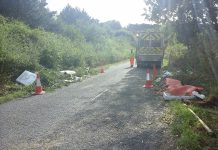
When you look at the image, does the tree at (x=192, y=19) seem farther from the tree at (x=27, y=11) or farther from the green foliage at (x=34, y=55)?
the tree at (x=27, y=11)

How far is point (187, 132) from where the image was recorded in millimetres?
7199

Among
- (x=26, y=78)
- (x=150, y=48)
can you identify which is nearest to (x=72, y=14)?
(x=150, y=48)

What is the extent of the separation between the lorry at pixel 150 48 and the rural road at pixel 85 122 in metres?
14.7

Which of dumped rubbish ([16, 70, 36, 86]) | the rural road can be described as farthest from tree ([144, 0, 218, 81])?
dumped rubbish ([16, 70, 36, 86])

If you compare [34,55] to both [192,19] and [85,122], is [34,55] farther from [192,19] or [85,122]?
[85,122]

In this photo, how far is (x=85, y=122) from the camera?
30.0 feet

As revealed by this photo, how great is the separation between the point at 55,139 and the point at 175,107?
13.1 ft

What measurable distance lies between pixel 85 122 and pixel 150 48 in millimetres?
20089

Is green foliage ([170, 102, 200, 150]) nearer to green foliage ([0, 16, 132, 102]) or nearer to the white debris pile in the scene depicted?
green foliage ([0, 16, 132, 102])

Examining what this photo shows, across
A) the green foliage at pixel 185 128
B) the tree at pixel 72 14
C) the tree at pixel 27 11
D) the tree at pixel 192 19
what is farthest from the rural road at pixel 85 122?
the tree at pixel 72 14

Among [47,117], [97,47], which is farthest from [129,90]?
[97,47]

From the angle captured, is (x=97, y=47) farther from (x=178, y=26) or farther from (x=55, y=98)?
(x=55, y=98)

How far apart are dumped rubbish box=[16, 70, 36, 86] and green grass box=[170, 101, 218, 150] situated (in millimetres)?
8621

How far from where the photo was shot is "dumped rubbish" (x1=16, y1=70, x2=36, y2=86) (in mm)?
16688
